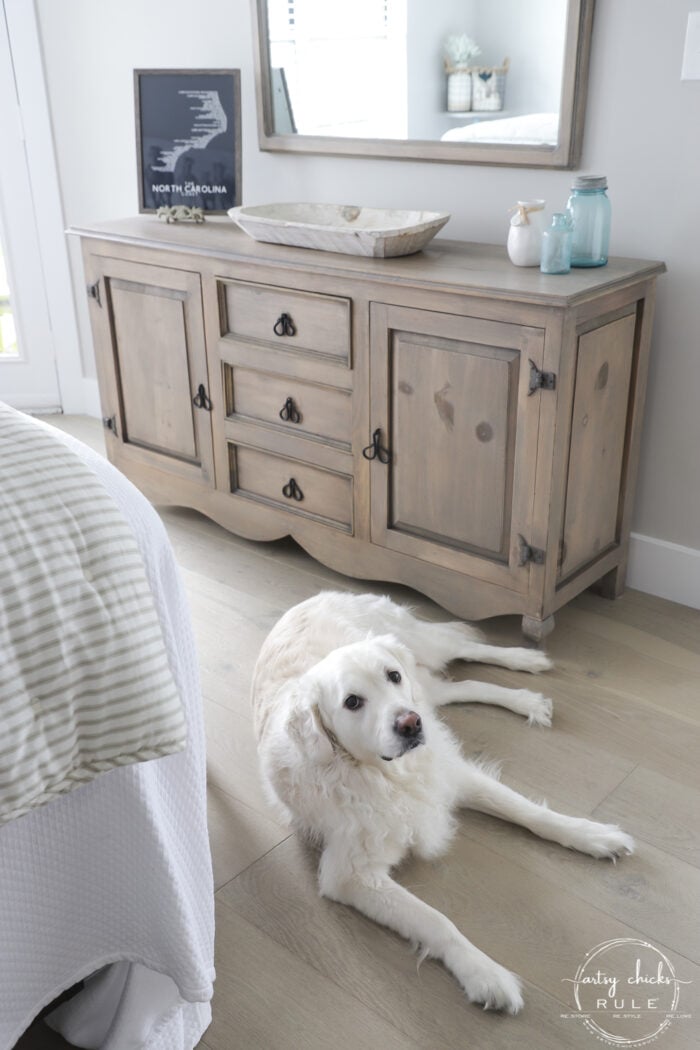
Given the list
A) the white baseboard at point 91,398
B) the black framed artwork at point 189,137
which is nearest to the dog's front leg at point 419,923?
the black framed artwork at point 189,137

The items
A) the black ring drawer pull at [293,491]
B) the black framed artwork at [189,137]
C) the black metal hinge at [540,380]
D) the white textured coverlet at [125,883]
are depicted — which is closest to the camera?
the white textured coverlet at [125,883]

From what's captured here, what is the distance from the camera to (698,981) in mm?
1395

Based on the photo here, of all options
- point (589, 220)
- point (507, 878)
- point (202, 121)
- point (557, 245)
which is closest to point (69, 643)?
point (507, 878)

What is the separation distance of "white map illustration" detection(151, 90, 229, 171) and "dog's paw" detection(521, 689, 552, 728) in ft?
6.19

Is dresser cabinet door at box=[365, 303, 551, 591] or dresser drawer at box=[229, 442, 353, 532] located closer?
dresser cabinet door at box=[365, 303, 551, 591]

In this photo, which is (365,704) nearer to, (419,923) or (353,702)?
(353,702)

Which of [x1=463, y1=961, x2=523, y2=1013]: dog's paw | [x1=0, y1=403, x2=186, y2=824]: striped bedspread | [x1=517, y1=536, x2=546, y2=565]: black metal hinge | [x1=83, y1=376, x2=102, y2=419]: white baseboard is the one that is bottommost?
[x1=463, y1=961, x2=523, y2=1013]: dog's paw

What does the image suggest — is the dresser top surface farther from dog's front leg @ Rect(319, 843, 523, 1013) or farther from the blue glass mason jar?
dog's front leg @ Rect(319, 843, 523, 1013)

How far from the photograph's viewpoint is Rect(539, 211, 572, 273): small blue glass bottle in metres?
2.00

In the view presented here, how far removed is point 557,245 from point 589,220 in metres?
0.13

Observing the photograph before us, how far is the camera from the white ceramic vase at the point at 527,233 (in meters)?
2.06

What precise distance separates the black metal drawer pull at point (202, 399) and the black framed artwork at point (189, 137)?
0.59 metres

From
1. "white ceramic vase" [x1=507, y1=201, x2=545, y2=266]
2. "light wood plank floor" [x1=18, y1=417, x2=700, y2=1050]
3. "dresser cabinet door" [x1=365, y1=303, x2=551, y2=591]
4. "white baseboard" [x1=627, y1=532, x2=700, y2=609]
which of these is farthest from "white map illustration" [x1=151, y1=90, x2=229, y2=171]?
"white baseboard" [x1=627, y1=532, x2=700, y2=609]

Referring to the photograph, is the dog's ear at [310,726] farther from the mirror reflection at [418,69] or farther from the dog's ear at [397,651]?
the mirror reflection at [418,69]
